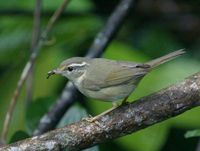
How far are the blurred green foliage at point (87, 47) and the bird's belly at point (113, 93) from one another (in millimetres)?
349

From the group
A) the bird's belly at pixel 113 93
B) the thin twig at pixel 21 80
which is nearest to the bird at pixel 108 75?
the bird's belly at pixel 113 93

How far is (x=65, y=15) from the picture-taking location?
6020mm

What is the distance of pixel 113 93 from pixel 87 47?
5.37 ft

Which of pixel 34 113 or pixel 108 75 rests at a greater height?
pixel 108 75

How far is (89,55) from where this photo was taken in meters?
5.09

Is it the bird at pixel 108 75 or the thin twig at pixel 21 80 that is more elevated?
the bird at pixel 108 75

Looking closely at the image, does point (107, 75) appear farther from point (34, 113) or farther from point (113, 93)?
point (34, 113)

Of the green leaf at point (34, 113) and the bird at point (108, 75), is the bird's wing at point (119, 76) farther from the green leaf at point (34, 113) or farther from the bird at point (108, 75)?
the green leaf at point (34, 113)

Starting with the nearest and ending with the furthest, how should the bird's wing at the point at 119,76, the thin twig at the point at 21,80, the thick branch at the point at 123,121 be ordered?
the thick branch at the point at 123,121, the bird's wing at the point at 119,76, the thin twig at the point at 21,80

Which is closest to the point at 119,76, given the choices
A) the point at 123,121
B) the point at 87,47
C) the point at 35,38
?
the point at 123,121

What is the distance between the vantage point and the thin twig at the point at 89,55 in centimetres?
475

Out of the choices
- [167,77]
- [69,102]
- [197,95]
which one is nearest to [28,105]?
[69,102]

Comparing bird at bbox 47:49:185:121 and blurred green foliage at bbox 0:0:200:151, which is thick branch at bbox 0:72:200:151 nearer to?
bird at bbox 47:49:185:121

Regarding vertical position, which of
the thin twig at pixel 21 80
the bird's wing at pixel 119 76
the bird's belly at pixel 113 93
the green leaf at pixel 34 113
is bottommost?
the green leaf at pixel 34 113
